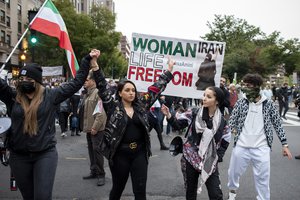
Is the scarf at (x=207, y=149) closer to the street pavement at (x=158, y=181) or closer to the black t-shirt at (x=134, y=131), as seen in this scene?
the black t-shirt at (x=134, y=131)

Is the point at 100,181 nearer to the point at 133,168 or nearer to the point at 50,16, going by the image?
the point at 133,168

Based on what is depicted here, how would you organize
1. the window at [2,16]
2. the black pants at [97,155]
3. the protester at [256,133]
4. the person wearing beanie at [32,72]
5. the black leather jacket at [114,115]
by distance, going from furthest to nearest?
the window at [2,16], the black pants at [97,155], the protester at [256,133], the black leather jacket at [114,115], the person wearing beanie at [32,72]

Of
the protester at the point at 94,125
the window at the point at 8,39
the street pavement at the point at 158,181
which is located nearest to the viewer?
the street pavement at the point at 158,181

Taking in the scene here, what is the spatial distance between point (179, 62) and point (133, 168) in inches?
92.2

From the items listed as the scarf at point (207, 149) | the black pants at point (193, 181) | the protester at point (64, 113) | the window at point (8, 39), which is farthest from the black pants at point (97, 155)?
the window at point (8, 39)

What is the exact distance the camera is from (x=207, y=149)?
3656 mm

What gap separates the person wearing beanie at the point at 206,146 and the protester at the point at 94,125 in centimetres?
184

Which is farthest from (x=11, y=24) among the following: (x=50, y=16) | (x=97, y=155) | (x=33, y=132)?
(x=33, y=132)

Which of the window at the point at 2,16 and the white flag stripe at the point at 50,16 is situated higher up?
the window at the point at 2,16

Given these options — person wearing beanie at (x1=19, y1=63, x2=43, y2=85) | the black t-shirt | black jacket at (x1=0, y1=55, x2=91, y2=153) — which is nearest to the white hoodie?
the black t-shirt

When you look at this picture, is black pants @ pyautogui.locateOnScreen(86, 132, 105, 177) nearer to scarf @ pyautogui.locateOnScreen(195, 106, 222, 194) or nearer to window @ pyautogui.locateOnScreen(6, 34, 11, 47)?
scarf @ pyautogui.locateOnScreen(195, 106, 222, 194)

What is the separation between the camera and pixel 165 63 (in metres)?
5.36

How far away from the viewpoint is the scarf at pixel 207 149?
3.60 m

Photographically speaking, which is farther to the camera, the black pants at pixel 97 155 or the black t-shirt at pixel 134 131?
the black pants at pixel 97 155
